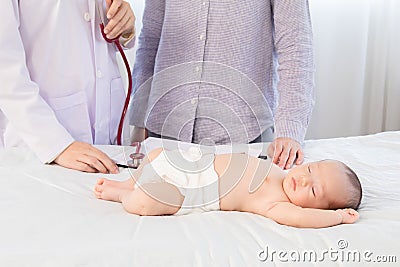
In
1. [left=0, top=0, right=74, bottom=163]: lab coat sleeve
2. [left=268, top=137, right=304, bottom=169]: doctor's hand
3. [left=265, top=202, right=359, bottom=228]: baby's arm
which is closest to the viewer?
[left=265, top=202, right=359, bottom=228]: baby's arm

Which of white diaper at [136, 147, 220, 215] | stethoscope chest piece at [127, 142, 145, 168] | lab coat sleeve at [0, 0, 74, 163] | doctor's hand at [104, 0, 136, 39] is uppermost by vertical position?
doctor's hand at [104, 0, 136, 39]

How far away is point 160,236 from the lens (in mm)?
1021

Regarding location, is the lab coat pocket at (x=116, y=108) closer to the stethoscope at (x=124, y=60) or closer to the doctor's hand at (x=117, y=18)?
the stethoscope at (x=124, y=60)

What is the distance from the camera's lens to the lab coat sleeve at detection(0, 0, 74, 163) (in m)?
1.36

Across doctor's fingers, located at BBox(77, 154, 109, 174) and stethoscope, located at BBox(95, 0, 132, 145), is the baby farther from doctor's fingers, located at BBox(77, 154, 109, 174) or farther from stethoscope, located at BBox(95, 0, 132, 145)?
stethoscope, located at BBox(95, 0, 132, 145)

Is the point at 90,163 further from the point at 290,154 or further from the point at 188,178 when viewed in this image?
the point at 290,154

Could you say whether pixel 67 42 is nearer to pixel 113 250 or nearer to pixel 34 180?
pixel 34 180

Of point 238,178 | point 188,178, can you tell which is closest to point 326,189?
point 238,178

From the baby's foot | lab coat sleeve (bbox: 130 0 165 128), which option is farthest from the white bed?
lab coat sleeve (bbox: 130 0 165 128)

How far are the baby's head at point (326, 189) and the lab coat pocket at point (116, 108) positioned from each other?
615mm

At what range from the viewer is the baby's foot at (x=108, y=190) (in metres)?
1.25

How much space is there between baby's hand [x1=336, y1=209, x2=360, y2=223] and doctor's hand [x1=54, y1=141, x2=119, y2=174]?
577 millimetres

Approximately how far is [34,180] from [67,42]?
40 centimetres

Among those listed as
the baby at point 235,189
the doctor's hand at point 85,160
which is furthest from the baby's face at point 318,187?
the doctor's hand at point 85,160
